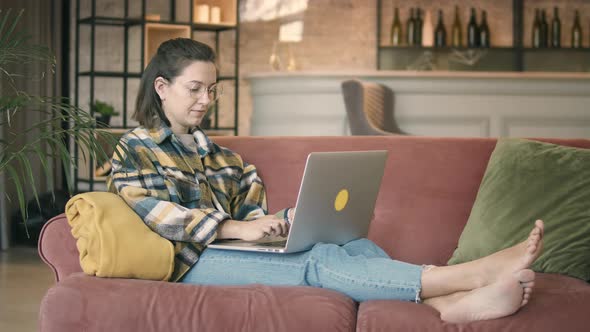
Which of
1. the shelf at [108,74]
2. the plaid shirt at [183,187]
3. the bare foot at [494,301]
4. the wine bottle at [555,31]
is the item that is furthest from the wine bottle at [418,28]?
the bare foot at [494,301]

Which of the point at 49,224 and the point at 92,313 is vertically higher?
the point at 49,224

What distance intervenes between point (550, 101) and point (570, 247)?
355 centimetres

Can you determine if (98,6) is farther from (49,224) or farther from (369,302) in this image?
(369,302)

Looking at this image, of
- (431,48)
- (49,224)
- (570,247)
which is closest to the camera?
(49,224)

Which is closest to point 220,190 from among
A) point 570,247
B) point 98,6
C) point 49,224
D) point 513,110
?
point 49,224

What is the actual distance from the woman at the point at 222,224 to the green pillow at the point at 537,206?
0.42 meters

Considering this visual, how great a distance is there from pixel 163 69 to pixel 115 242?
654 millimetres

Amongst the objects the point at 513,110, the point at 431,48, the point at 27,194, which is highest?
the point at 431,48

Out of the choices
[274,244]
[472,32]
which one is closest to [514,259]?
[274,244]

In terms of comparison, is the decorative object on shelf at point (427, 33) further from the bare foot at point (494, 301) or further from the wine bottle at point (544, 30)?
the bare foot at point (494, 301)

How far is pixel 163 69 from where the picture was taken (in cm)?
259

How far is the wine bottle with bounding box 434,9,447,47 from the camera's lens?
28.8ft

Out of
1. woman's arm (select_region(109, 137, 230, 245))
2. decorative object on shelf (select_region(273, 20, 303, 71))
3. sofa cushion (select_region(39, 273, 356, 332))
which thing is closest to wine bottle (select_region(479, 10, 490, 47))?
decorative object on shelf (select_region(273, 20, 303, 71))

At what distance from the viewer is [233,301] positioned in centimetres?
210
